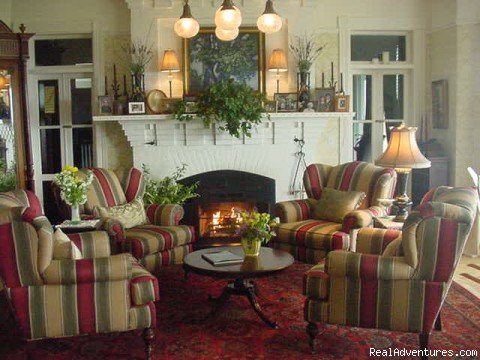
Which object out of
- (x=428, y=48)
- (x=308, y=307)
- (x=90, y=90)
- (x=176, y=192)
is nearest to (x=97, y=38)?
(x=90, y=90)

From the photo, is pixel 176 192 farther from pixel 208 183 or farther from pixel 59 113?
pixel 59 113

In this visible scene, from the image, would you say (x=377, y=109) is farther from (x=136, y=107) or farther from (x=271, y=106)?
(x=136, y=107)

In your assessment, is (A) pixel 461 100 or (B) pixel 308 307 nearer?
(B) pixel 308 307

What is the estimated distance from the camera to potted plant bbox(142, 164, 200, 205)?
5.98 meters

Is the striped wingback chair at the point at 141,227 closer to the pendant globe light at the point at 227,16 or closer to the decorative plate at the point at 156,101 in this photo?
the decorative plate at the point at 156,101

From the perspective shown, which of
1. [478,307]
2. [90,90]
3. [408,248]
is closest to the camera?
[408,248]

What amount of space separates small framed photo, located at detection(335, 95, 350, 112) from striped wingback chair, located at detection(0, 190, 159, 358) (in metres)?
3.69

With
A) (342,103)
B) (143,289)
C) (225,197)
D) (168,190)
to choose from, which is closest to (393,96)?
(342,103)

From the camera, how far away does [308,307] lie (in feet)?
11.1

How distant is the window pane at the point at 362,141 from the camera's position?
7.02m

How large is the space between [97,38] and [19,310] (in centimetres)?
403

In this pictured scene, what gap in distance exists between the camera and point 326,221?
17.0 feet

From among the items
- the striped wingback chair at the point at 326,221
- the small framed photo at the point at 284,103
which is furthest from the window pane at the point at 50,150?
the striped wingback chair at the point at 326,221

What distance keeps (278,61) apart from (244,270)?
122 inches
